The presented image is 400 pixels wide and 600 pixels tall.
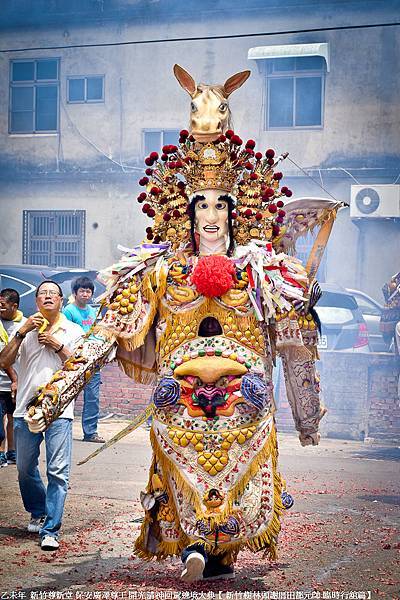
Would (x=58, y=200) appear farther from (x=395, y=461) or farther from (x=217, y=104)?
(x=217, y=104)

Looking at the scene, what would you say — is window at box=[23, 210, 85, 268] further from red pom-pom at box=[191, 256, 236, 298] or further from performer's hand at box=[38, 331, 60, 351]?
red pom-pom at box=[191, 256, 236, 298]

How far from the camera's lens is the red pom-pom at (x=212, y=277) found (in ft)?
20.3

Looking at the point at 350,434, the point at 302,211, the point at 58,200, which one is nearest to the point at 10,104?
the point at 58,200

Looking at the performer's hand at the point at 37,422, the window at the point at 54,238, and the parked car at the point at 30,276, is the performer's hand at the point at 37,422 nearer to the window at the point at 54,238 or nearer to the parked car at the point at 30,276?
the parked car at the point at 30,276

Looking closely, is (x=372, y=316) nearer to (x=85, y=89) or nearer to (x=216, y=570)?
(x=85, y=89)

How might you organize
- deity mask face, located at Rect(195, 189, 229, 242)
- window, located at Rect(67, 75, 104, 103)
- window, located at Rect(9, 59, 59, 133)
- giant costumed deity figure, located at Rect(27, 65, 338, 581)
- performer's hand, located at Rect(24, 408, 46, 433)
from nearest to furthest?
1. performer's hand, located at Rect(24, 408, 46, 433)
2. giant costumed deity figure, located at Rect(27, 65, 338, 581)
3. deity mask face, located at Rect(195, 189, 229, 242)
4. window, located at Rect(67, 75, 104, 103)
5. window, located at Rect(9, 59, 59, 133)

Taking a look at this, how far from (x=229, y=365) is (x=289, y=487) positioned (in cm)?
384

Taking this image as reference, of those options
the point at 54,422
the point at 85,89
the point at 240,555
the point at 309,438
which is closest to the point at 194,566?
the point at 240,555

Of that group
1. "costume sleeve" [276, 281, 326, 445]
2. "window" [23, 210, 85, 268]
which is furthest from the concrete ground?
"window" [23, 210, 85, 268]

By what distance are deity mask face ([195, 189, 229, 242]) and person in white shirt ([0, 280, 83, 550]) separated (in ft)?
4.59

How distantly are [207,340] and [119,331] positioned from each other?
50cm

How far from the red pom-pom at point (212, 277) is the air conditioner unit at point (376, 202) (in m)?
11.0

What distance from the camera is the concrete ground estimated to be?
20.3ft

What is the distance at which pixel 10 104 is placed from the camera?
1811 cm
